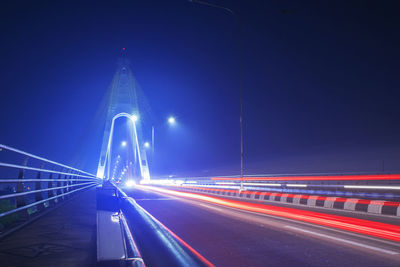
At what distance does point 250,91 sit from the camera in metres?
37.2

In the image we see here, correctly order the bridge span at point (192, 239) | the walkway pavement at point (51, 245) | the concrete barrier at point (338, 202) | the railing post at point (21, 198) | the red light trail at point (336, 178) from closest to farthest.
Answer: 1. the walkway pavement at point (51, 245)
2. the bridge span at point (192, 239)
3. the railing post at point (21, 198)
4. the concrete barrier at point (338, 202)
5. the red light trail at point (336, 178)

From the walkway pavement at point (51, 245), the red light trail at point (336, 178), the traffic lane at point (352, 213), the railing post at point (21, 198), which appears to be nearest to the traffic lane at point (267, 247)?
the walkway pavement at point (51, 245)

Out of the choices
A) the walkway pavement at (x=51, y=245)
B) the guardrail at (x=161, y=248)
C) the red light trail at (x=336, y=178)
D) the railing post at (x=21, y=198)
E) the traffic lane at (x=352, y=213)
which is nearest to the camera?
the walkway pavement at (x=51, y=245)

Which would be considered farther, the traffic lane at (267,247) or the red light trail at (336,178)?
the red light trail at (336,178)

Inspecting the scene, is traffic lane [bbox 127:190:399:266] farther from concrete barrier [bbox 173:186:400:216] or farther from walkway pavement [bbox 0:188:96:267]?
concrete barrier [bbox 173:186:400:216]

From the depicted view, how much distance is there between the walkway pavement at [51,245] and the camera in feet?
14.2

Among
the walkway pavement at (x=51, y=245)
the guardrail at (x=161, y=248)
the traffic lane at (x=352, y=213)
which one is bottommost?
the guardrail at (x=161, y=248)

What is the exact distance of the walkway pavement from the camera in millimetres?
4320

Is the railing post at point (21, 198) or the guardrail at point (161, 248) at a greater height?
the railing post at point (21, 198)

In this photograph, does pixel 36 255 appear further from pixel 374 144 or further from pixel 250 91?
pixel 250 91

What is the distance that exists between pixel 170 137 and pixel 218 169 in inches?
629

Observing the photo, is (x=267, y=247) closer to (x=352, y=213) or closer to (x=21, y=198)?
(x=21, y=198)

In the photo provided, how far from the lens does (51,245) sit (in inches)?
207

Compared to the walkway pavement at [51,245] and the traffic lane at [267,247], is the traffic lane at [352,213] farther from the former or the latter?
the walkway pavement at [51,245]
